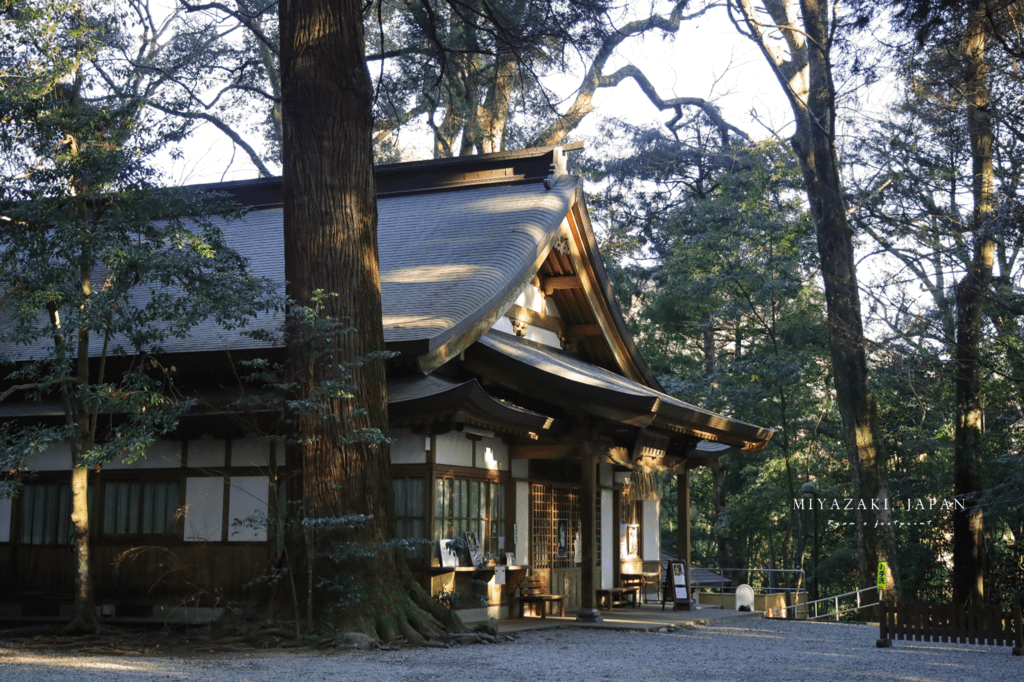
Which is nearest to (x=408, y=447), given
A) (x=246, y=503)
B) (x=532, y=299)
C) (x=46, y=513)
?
(x=246, y=503)

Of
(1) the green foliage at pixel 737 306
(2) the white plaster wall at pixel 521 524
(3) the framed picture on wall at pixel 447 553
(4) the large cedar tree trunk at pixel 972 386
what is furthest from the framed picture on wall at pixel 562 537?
(1) the green foliage at pixel 737 306

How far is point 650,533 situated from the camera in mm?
16906

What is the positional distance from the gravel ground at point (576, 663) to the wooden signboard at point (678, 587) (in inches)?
157

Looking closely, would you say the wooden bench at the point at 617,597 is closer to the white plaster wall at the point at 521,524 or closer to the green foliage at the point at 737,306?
the white plaster wall at the point at 521,524

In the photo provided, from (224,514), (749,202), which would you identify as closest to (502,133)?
(749,202)

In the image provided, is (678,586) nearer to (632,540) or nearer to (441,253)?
(632,540)

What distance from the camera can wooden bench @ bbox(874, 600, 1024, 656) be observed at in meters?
10.2

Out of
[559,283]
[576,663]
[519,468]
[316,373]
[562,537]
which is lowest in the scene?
[576,663]

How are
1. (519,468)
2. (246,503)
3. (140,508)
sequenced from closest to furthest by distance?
(246,503) < (140,508) < (519,468)

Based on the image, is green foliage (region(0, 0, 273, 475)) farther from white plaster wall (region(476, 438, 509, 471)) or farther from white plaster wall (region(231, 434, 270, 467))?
white plaster wall (region(476, 438, 509, 471))

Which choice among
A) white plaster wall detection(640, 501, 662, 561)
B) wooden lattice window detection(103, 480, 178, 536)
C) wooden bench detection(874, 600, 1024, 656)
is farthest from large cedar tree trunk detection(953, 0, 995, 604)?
wooden lattice window detection(103, 480, 178, 536)

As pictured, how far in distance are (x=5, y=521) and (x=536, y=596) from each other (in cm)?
664

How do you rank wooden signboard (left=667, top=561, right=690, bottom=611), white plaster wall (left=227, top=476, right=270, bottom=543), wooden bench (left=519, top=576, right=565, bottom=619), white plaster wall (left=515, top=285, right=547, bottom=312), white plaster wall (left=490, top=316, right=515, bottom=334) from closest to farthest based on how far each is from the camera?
white plaster wall (left=227, top=476, right=270, bottom=543)
wooden bench (left=519, top=576, right=565, bottom=619)
white plaster wall (left=490, top=316, right=515, bottom=334)
white plaster wall (left=515, top=285, right=547, bottom=312)
wooden signboard (left=667, top=561, right=690, bottom=611)

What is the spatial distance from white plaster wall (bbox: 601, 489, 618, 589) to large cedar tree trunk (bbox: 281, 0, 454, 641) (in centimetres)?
575
